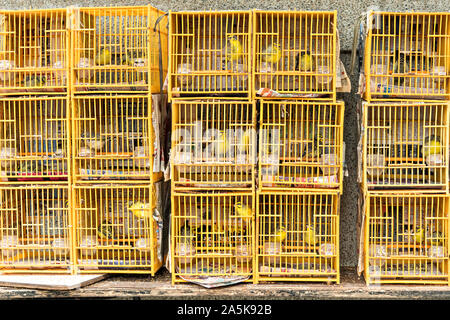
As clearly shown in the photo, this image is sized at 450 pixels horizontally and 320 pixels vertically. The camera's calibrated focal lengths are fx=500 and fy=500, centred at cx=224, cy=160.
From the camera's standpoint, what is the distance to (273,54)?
11.5 ft

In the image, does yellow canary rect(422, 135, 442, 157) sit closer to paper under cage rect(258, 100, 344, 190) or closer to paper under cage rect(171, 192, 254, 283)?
paper under cage rect(258, 100, 344, 190)

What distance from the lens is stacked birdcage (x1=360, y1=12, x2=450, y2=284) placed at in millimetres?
3475

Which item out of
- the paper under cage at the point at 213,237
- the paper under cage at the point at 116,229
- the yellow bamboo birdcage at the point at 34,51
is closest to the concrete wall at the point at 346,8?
the yellow bamboo birdcage at the point at 34,51

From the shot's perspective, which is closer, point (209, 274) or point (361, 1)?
point (209, 274)

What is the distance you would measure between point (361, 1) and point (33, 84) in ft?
8.57

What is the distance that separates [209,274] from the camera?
356cm

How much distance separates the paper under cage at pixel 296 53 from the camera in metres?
3.46

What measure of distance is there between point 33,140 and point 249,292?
6.53ft

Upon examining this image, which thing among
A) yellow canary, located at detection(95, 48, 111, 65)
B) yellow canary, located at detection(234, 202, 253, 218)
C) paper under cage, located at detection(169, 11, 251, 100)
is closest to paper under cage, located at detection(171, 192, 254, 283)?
yellow canary, located at detection(234, 202, 253, 218)

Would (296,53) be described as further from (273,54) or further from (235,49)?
(235,49)

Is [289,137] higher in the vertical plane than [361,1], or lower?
lower
